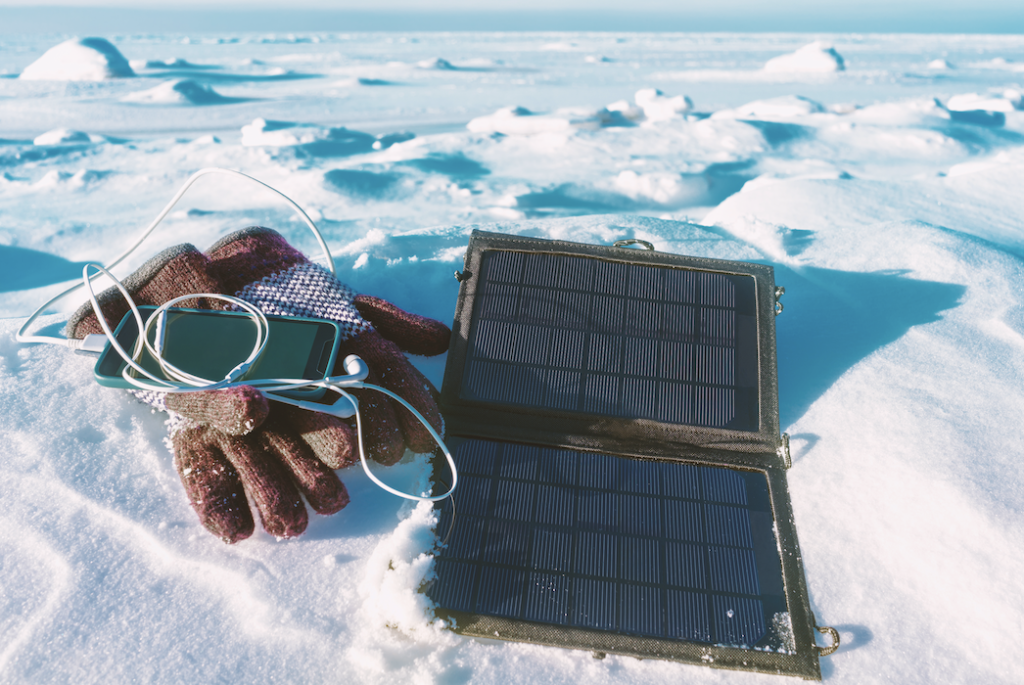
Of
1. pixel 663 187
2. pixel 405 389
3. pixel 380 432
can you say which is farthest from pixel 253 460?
pixel 663 187

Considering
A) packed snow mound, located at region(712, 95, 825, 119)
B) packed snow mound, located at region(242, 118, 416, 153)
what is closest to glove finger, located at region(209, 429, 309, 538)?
packed snow mound, located at region(242, 118, 416, 153)

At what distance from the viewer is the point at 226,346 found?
1.80 m

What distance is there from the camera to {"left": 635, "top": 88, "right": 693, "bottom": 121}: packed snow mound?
1419 cm

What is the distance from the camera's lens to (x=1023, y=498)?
1.89 metres

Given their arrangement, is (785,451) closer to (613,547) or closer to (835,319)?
(613,547)

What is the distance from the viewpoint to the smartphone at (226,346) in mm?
1731

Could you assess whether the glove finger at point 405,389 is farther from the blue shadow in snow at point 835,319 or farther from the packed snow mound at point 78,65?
the packed snow mound at point 78,65

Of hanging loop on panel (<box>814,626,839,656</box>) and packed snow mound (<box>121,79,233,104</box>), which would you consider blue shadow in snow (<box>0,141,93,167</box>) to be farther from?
hanging loop on panel (<box>814,626,839,656</box>)

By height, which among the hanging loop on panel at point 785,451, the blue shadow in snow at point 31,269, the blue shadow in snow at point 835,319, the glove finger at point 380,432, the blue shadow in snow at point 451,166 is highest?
the glove finger at point 380,432

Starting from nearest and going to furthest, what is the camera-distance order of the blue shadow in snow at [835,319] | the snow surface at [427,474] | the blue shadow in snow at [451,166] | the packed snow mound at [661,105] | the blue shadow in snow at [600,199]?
the snow surface at [427,474] → the blue shadow in snow at [835,319] → the blue shadow in snow at [600,199] → the blue shadow in snow at [451,166] → the packed snow mound at [661,105]

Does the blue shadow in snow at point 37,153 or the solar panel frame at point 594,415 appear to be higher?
the solar panel frame at point 594,415

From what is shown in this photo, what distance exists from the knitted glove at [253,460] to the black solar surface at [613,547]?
37 centimetres

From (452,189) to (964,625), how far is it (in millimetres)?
6641

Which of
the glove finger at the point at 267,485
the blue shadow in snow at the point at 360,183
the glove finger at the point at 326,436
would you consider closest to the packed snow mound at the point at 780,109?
the blue shadow in snow at the point at 360,183
